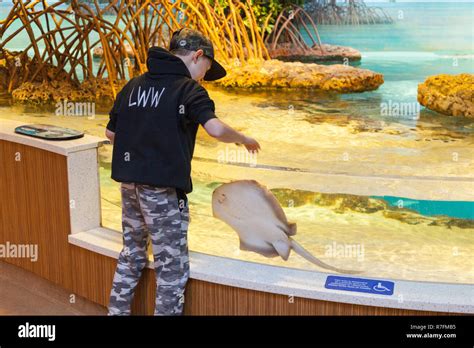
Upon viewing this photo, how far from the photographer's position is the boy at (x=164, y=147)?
86.8 inches

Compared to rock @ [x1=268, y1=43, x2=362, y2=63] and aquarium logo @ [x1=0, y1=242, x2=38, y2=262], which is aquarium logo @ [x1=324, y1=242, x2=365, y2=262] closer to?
aquarium logo @ [x1=0, y1=242, x2=38, y2=262]

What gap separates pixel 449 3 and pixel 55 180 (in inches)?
373

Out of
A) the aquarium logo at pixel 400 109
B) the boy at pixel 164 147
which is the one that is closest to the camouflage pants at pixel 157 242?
the boy at pixel 164 147

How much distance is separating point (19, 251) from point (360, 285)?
5.05 ft

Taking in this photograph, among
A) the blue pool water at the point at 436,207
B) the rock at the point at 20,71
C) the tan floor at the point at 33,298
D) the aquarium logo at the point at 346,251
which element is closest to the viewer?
the blue pool water at the point at 436,207

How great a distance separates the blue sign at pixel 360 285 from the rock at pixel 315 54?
7.90 metres

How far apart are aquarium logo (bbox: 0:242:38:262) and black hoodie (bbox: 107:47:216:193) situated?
0.86 meters

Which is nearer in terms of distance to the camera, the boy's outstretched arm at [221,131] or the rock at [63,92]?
the boy's outstretched arm at [221,131]

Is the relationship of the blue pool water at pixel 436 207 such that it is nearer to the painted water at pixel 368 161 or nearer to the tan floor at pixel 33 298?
the painted water at pixel 368 161

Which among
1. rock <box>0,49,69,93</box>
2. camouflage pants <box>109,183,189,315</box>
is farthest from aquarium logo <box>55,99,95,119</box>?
camouflage pants <box>109,183,189,315</box>

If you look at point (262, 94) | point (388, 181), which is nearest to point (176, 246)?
point (388, 181)

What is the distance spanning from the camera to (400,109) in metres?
7.79

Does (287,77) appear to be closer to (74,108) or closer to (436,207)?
(74,108)
